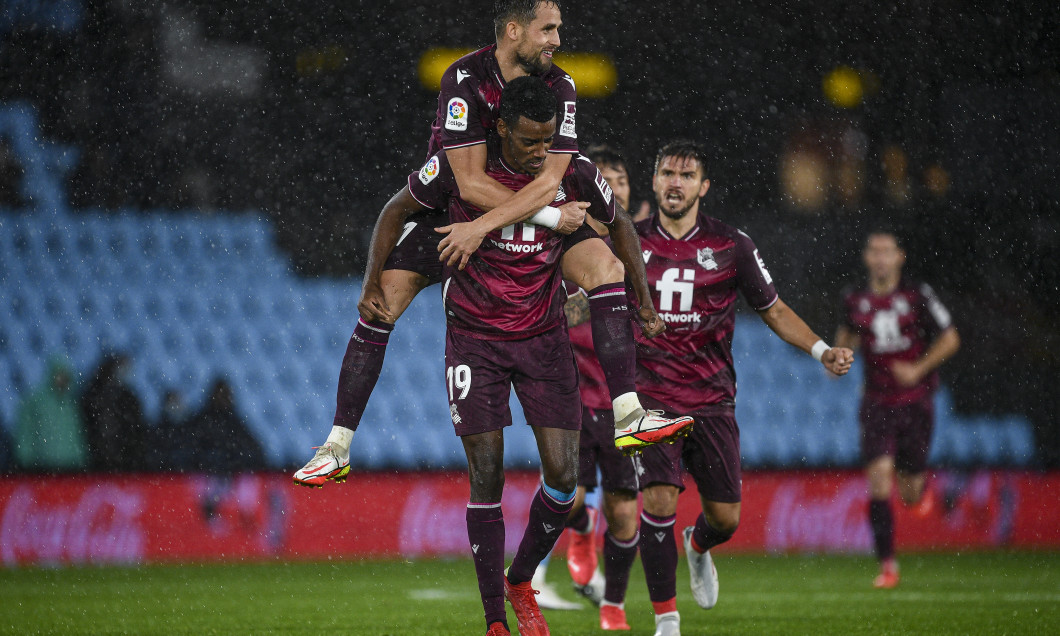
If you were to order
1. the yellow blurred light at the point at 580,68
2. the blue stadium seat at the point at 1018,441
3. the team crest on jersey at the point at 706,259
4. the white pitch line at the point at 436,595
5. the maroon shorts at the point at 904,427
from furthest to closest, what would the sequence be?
the yellow blurred light at the point at 580,68
the blue stadium seat at the point at 1018,441
the maroon shorts at the point at 904,427
the white pitch line at the point at 436,595
the team crest on jersey at the point at 706,259

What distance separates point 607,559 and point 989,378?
7260 millimetres

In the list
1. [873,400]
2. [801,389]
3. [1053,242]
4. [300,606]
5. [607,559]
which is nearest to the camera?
[607,559]

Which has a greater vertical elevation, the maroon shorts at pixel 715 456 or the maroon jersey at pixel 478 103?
the maroon jersey at pixel 478 103

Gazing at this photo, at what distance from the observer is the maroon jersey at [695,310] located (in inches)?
205

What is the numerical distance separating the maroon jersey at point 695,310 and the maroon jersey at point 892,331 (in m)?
3.20

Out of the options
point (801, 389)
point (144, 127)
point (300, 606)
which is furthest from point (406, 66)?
point (300, 606)

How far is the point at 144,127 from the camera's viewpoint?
A: 12.0m

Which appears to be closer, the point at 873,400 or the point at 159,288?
the point at 873,400

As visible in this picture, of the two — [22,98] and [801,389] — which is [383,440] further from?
[22,98]

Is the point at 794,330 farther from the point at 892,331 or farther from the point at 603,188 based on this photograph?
the point at 892,331

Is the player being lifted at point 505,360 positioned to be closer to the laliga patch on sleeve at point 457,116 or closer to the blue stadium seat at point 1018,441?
the laliga patch on sleeve at point 457,116

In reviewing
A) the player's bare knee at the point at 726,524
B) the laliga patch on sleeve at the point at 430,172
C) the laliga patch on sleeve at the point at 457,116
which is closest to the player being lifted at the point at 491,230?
the laliga patch on sleeve at the point at 457,116

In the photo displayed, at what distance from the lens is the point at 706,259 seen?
5.27m

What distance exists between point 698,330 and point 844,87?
9295 millimetres
